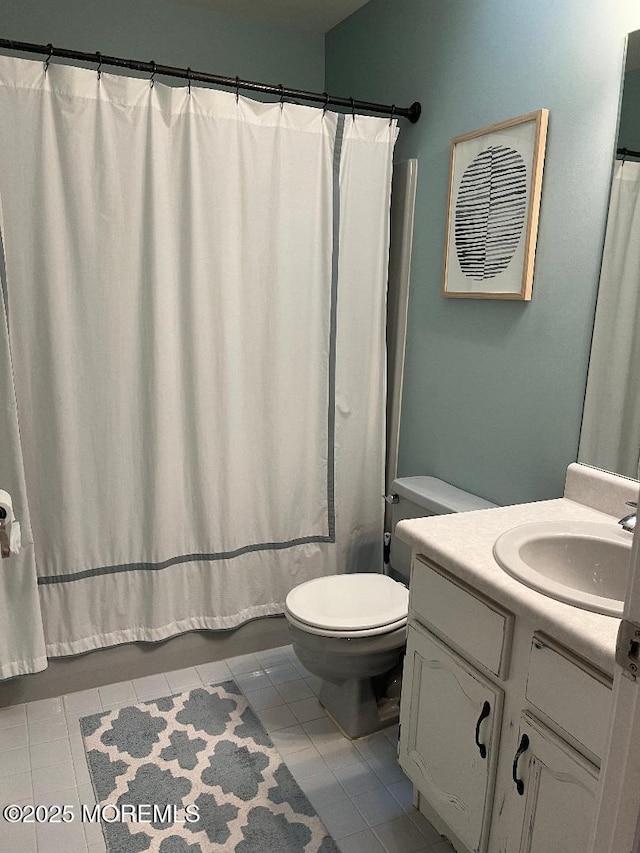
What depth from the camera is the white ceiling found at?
2.47 meters

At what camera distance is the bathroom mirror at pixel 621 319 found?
62.6 inches

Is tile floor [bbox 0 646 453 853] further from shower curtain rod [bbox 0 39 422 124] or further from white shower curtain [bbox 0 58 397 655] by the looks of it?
shower curtain rod [bbox 0 39 422 124]

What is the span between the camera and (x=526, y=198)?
1865 mm

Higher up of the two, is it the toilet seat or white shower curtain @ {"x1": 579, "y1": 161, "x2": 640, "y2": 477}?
white shower curtain @ {"x1": 579, "y1": 161, "x2": 640, "y2": 477}

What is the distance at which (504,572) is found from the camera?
4.40 ft

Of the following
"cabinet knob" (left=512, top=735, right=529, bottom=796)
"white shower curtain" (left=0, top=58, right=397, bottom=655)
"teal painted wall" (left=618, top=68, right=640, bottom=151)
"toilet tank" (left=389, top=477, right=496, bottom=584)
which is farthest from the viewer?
"toilet tank" (left=389, top=477, right=496, bottom=584)

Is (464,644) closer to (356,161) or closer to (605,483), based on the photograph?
A: (605,483)

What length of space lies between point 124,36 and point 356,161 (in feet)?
3.28

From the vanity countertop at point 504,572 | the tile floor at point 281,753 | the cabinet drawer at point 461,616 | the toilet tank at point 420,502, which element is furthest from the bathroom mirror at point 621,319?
the tile floor at point 281,753

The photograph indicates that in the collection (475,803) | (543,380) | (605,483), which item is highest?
(543,380)

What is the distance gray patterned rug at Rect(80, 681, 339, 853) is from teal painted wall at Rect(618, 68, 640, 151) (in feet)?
6.30

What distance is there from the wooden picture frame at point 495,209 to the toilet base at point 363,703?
126 centimetres

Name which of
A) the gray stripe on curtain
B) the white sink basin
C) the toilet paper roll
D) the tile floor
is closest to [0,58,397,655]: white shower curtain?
the gray stripe on curtain

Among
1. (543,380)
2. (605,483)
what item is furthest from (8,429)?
(605,483)
